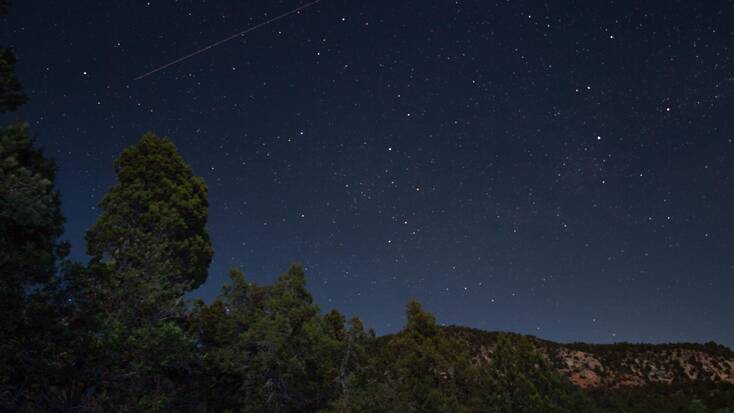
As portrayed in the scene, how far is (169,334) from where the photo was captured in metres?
11.9

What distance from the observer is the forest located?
A: 9.20 metres

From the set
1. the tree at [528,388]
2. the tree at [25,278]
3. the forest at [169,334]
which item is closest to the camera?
the tree at [25,278]

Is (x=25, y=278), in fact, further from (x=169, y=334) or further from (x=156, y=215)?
(x=156, y=215)

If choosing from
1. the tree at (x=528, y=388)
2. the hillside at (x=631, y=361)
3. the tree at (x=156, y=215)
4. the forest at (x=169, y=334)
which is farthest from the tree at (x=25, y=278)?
the hillside at (x=631, y=361)

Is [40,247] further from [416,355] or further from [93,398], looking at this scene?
[416,355]

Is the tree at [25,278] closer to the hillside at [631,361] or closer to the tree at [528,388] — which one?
the tree at [528,388]

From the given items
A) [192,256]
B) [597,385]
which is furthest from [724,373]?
[192,256]

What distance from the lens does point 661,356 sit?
53875 mm

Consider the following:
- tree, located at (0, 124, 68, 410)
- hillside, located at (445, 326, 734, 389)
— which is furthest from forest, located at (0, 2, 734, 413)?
hillside, located at (445, 326, 734, 389)

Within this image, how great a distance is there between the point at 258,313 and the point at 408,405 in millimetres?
8145

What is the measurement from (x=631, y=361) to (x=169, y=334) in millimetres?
56740

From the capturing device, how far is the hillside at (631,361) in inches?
1951

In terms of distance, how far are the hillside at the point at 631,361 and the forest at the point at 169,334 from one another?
17.8m

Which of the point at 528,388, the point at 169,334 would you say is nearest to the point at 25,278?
the point at 169,334
